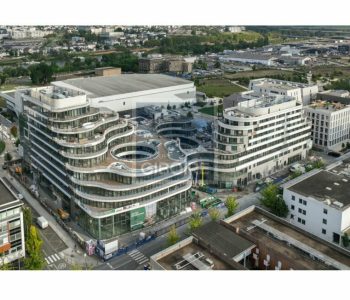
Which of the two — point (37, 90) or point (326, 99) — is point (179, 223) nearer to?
point (37, 90)

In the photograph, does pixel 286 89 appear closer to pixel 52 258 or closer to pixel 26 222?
pixel 26 222

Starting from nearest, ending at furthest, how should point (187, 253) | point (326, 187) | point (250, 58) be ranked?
point (187, 253) < point (326, 187) < point (250, 58)

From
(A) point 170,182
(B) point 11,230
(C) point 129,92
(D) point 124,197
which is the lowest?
(B) point 11,230

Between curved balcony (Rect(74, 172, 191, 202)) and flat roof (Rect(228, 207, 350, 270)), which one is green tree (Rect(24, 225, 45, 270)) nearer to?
curved balcony (Rect(74, 172, 191, 202))

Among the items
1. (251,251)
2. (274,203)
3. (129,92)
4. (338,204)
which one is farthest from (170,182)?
(129,92)

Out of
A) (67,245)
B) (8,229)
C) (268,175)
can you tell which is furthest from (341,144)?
(8,229)
